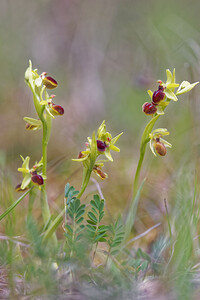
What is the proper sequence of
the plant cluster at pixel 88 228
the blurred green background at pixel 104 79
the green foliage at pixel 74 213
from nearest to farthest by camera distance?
the plant cluster at pixel 88 228, the green foliage at pixel 74 213, the blurred green background at pixel 104 79

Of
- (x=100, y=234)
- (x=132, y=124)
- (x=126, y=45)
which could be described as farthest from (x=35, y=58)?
(x=100, y=234)

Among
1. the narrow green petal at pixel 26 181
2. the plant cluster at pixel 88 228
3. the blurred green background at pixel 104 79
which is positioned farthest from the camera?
the blurred green background at pixel 104 79

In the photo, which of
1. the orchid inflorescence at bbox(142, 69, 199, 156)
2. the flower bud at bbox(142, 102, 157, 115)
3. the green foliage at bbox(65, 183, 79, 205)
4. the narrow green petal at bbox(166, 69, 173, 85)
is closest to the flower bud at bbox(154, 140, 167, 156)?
the orchid inflorescence at bbox(142, 69, 199, 156)

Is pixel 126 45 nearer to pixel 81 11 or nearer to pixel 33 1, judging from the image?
pixel 81 11

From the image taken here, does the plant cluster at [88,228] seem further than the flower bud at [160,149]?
No

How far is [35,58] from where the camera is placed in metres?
4.62

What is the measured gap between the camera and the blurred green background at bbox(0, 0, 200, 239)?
101 inches

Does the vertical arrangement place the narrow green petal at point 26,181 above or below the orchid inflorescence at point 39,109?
below

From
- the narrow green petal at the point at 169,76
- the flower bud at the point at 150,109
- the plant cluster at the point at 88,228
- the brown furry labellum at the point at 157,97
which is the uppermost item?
the narrow green petal at the point at 169,76

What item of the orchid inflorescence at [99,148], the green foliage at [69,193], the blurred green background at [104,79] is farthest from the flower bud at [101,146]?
the blurred green background at [104,79]

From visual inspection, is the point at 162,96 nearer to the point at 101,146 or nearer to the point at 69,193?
the point at 101,146

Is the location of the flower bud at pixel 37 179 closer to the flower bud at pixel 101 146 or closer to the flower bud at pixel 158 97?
the flower bud at pixel 101 146

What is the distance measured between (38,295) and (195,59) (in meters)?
2.03

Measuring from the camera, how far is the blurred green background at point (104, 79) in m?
2.55
